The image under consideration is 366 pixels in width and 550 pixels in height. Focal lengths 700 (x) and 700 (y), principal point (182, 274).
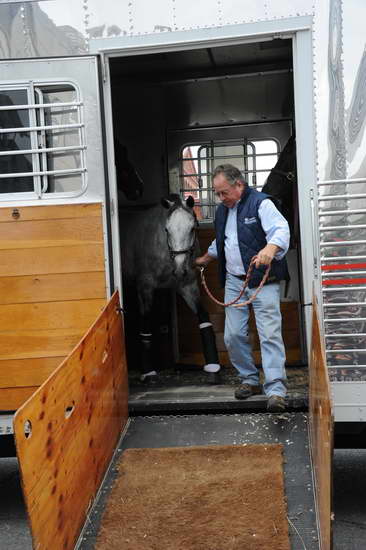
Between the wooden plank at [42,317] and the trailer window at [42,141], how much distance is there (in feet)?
2.58

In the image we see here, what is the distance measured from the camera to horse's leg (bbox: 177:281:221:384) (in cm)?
598

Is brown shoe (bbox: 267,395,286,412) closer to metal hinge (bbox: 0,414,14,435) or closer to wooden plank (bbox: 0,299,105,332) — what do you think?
wooden plank (bbox: 0,299,105,332)

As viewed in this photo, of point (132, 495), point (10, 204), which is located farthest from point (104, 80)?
point (132, 495)

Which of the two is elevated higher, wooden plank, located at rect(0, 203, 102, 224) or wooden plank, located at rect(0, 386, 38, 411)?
wooden plank, located at rect(0, 203, 102, 224)

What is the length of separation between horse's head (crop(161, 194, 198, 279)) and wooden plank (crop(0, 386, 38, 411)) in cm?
169

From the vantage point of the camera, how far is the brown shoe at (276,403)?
4871 mm

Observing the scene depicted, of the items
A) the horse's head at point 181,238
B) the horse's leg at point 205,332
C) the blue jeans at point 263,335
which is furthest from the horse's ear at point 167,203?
the blue jeans at point 263,335

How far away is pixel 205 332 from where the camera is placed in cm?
621

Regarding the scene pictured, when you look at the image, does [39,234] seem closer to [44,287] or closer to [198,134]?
[44,287]

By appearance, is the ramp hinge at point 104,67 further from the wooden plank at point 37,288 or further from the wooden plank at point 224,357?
the wooden plank at point 224,357

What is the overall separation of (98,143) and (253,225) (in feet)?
4.10

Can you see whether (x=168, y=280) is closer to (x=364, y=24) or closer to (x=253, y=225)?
(x=253, y=225)

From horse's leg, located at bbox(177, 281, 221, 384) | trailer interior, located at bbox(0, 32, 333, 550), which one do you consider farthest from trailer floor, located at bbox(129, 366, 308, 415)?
horse's leg, located at bbox(177, 281, 221, 384)

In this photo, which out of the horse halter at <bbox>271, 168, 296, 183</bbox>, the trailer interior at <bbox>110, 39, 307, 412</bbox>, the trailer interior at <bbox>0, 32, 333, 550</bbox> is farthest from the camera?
the trailer interior at <bbox>110, 39, 307, 412</bbox>
